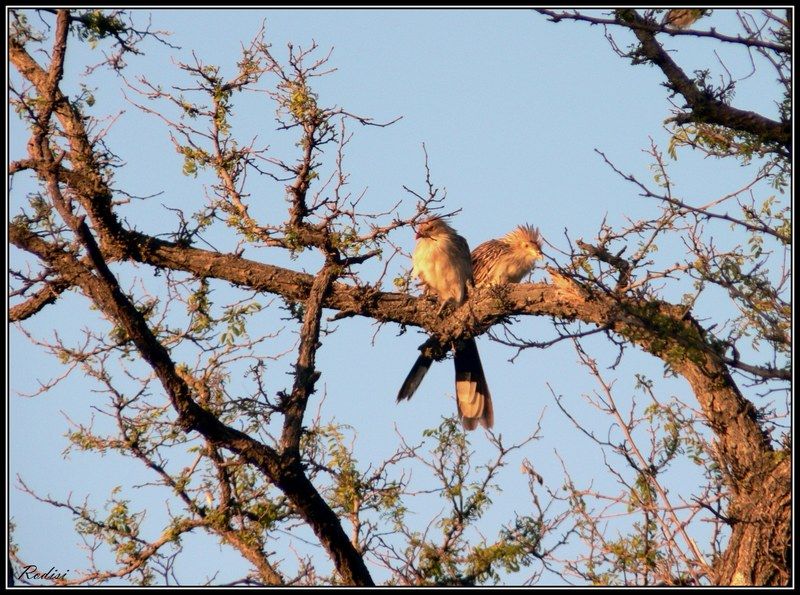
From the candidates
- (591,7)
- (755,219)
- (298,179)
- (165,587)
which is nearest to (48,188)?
(298,179)

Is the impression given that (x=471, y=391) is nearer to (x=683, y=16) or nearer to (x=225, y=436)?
(x=225, y=436)

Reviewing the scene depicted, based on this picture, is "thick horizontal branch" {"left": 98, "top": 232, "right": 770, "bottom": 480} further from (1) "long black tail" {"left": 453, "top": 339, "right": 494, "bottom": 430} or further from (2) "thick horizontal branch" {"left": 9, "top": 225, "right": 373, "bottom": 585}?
(2) "thick horizontal branch" {"left": 9, "top": 225, "right": 373, "bottom": 585}

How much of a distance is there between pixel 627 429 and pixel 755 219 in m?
1.23

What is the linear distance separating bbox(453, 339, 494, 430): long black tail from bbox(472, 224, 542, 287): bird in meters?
0.67

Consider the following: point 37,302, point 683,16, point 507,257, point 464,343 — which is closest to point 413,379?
point 464,343

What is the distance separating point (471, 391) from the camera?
636 centimetres

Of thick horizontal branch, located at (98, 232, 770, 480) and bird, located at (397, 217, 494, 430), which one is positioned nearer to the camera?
thick horizontal branch, located at (98, 232, 770, 480)

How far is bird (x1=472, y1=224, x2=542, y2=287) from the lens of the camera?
22.9 ft

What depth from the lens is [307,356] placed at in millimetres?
4711

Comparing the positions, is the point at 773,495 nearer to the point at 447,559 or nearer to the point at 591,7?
the point at 447,559

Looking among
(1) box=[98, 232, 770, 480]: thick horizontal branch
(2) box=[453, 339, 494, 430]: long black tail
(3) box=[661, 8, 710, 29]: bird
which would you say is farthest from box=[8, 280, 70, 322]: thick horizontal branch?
(3) box=[661, 8, 710, 29]: bird

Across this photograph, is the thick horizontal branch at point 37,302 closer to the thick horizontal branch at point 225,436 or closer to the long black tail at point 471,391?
the thick horizontal branch at point 225,436

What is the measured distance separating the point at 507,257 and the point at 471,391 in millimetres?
1259

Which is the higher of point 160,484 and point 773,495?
point 160,484
